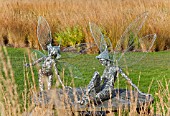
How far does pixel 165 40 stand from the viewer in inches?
533

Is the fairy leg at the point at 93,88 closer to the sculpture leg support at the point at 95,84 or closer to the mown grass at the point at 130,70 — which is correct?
the sculpture leg support at the point at 95,84

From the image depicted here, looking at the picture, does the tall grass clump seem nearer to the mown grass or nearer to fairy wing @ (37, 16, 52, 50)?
the mown grass

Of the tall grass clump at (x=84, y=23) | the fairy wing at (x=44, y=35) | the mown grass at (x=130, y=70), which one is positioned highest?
the tall grass clump at (x=84, y=23)

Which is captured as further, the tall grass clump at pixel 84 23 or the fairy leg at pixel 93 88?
the tall grass clump at pixel 84 23

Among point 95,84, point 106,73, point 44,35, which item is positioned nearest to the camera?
point 95,84

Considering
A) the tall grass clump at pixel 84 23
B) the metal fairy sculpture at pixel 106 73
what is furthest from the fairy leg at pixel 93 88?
the tall grass clump at pixel 84 23

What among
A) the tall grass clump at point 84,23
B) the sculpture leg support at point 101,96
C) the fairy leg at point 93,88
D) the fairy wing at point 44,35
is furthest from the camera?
the tall grass clump at point 84,23

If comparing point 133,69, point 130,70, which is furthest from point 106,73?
point 133,69

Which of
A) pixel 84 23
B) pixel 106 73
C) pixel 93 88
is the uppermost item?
pixel 84 23

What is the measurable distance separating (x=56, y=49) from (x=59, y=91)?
44 centimetres

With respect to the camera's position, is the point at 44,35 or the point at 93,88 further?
the point at 44,35

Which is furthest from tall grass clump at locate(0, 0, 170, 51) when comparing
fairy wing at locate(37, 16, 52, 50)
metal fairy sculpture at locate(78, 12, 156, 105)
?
A: metal fairy sculpture at locate(78, 12, 156, 105)

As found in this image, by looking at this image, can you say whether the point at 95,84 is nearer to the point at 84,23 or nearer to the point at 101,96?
the point at 101,96

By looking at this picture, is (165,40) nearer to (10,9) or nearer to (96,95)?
(10,9)
